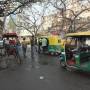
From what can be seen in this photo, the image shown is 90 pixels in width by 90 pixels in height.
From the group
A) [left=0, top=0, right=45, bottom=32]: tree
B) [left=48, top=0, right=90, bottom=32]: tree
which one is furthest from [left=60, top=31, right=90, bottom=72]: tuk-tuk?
[left=48, top=0, right=90, bottom=32]: tree

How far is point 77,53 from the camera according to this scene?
18.0 metres

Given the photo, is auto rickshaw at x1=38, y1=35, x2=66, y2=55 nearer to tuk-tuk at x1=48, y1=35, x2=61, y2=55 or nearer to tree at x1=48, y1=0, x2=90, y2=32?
tuk-tuk at x1=48, y1=35, x2=61, y2=55

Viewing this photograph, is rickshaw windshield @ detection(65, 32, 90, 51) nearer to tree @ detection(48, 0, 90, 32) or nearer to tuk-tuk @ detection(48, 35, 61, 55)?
tuk-tuk @ detection(48, 35, 61, 55)

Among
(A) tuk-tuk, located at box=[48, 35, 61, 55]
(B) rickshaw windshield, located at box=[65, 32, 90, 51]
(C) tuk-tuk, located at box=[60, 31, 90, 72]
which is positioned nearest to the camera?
(C) tuk-tuk, located at box=[60, 31, 90, 72]

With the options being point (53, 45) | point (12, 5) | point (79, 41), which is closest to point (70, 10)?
point (53, 45)

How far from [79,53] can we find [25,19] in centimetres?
5106

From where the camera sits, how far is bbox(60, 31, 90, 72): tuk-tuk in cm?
1723

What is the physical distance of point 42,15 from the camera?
198 feet

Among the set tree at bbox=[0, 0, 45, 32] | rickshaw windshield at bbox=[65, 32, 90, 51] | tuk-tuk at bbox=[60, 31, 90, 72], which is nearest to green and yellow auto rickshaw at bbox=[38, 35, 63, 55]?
tree at bbox=[0, 0, 45, 32]

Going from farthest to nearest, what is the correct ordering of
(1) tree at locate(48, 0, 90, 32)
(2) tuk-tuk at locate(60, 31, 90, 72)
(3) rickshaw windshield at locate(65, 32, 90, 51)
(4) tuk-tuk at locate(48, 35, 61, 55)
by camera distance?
(1) tree at locate(48, 0, 90, 32) → (4) tuk-tuk at locate(48, 35, 61, 55) → (3) rickshaw windshield at locate(65, 32, 90, 51) → (2) tuk-tuk at locate(60, 31, 90, 72)

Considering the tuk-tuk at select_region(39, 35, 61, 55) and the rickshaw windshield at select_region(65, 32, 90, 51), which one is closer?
the rickshaw windshield at select_region(65, 32, 90, 51)

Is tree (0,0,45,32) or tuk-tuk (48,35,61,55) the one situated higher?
tree (0,0,45,32)

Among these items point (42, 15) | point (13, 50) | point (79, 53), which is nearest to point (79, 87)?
point (79, 53)

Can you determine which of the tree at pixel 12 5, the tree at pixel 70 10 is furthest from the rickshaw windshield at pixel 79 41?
the tree at pixel 70 10
